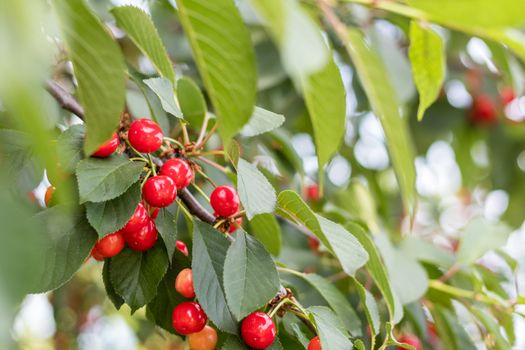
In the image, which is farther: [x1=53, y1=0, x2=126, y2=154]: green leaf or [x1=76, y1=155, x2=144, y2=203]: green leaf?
[x1=76, y1=155, x2=144, y2=203]: green leaf

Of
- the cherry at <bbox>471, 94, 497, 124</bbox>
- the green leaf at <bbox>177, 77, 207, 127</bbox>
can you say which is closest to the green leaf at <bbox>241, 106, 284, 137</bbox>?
the green leaf at <bbox>177, 77, 207, 127</bbox>

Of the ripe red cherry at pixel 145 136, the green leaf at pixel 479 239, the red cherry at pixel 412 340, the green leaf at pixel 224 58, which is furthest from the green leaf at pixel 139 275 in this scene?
the green leaf at pixel 479 239

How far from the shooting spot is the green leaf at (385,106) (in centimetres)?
72

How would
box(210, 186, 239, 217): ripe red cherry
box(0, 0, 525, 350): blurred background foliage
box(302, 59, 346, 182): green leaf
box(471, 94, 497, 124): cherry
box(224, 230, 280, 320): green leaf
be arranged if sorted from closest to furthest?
box(0, 0, 525, 350): blurred background foliage → box(302, 59, 346, 182): green leaf → box(224, 230, 280, 320): green leaf → box(210, 186, 239, 217): ripe red cherry → box(471, 94, 497, 124): cherry

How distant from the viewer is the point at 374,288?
4.42 ft

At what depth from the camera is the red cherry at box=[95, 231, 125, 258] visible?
79 centimetres

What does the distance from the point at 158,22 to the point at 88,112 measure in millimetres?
1377

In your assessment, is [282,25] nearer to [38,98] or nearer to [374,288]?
[38,98]

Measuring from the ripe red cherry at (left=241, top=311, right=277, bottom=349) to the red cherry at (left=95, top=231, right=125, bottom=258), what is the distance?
0.57 ft

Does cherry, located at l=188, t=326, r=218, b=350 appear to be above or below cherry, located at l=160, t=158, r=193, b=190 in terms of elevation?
below

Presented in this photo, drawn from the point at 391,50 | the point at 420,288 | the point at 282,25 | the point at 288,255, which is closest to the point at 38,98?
the point at 282,25

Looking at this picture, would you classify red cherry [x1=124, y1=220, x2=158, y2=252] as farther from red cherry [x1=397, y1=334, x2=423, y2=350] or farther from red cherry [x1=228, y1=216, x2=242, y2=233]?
red cherry [x1=397, y1=334, x2=423, y2=350]

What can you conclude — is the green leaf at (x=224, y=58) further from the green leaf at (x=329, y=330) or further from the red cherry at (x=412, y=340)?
the red cherry at (x=412, y=340)

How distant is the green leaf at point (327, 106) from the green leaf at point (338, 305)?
0.32 metres
